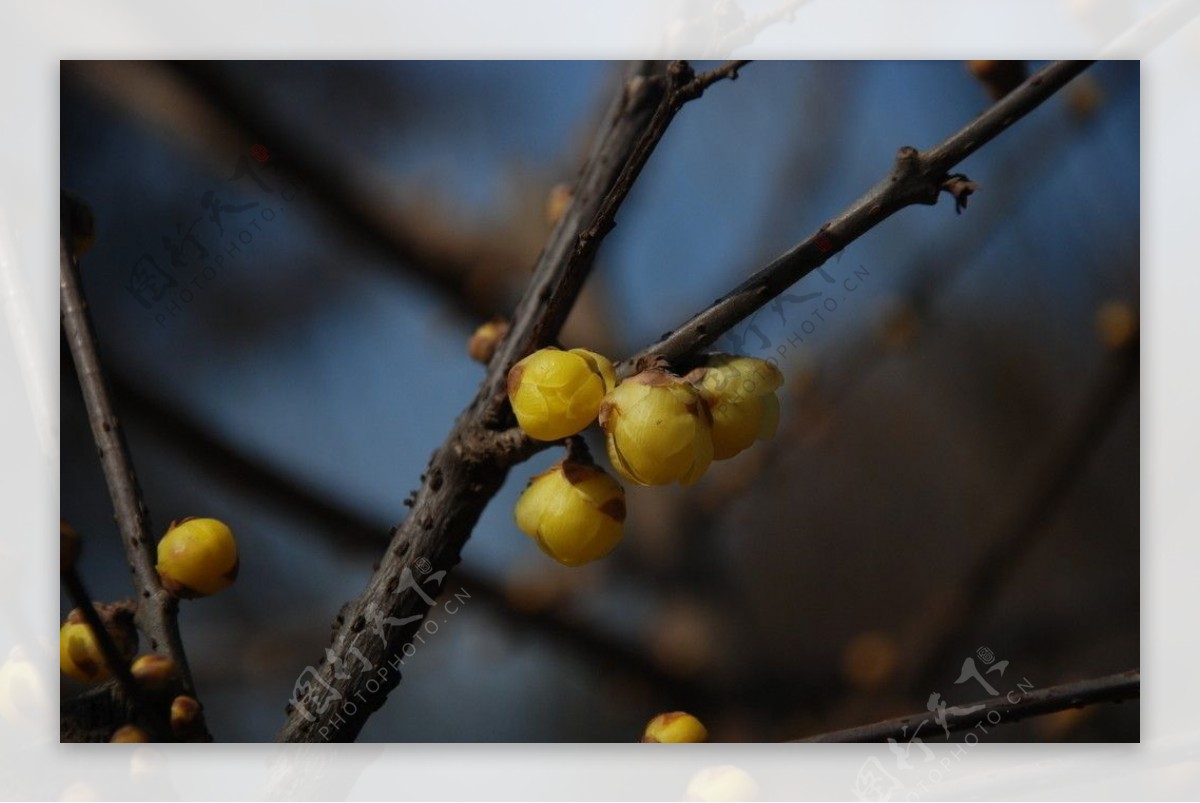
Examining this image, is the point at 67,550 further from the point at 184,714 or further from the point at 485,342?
the point at 485,342

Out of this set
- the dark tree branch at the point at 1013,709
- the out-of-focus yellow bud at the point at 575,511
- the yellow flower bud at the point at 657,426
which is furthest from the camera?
the dark tree branch at the point at 1013,709

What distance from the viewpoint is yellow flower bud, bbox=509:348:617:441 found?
91 cm

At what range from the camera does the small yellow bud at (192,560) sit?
1.11 m

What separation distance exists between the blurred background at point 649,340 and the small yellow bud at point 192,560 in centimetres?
29

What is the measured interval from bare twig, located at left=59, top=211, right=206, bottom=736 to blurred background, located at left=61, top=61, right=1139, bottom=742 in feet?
0.82

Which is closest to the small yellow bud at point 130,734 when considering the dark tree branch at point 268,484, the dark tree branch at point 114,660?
the dark tree branch at point 114,660

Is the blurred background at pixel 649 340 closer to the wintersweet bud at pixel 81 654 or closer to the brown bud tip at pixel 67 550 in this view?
the wintersweet bud at pixel 81 654

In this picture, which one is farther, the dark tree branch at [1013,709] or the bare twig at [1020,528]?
the bare twig at [1020,528]

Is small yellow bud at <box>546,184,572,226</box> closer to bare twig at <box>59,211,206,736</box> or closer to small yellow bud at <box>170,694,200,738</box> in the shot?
bare twig at <box>59,211,206,736</box>

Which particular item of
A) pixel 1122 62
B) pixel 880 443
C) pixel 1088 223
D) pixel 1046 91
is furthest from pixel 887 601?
pixel 1122 62

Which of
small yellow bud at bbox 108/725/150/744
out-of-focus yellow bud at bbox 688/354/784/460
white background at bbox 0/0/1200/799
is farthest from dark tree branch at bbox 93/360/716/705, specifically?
out-of-focus yellow bud at bbox 688/354/784/460

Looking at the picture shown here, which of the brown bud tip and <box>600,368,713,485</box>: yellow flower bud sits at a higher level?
<box>600,368,713,485</box>: yellow flower bud

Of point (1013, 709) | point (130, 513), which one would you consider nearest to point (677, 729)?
point (1013, 709)

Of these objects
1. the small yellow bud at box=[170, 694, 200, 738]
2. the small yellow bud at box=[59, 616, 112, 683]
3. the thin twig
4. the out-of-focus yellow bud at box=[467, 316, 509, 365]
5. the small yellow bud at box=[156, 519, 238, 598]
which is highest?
the thin twig
